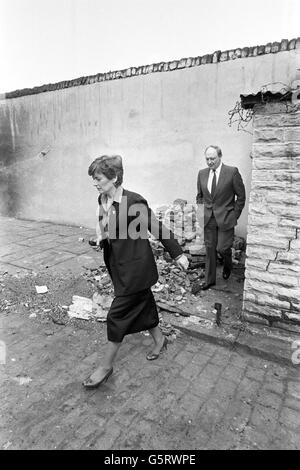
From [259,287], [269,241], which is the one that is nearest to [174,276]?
[259,287]

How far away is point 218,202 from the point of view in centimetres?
452

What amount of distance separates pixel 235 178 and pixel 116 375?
290 centimetres

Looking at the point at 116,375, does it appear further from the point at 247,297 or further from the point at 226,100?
the point at 226,100

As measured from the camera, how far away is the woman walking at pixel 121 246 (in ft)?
8.98

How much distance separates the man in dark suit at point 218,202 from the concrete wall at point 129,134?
1749 millimetres

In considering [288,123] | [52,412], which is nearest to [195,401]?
[52,412]

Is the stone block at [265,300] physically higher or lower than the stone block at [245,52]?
lower

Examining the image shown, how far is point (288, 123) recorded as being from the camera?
314 centimetres

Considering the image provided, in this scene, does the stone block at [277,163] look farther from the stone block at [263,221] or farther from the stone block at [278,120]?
the stone block at [263,221]

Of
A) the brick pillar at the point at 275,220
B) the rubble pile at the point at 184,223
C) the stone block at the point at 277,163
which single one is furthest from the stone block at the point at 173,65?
the stone block at the point at 277,163

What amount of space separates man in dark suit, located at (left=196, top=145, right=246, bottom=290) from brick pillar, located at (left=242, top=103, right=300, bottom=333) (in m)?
1.05

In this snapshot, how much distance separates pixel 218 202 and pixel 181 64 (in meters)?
3.69
